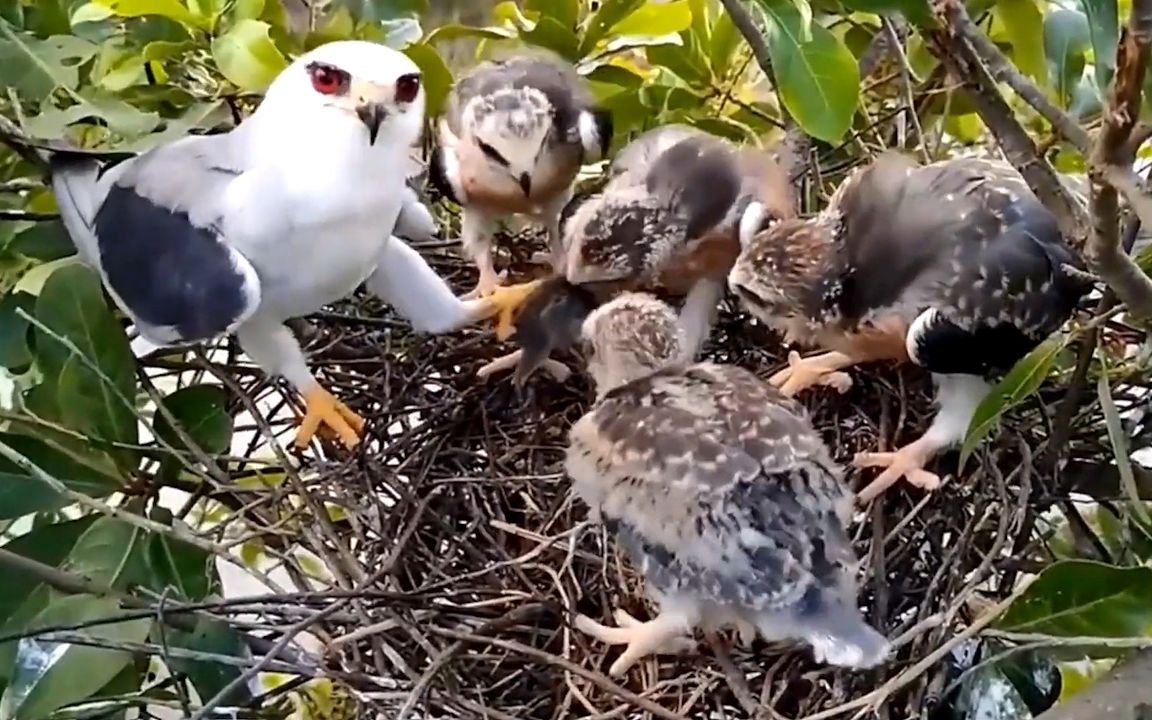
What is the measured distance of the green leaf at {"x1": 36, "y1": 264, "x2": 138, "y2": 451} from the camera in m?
0.94

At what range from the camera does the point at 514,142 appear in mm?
1158

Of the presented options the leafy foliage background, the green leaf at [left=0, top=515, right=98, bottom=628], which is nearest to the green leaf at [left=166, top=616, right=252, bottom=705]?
the leafy foliage background

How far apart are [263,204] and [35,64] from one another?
22 cm

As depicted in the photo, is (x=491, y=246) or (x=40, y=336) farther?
(x=491, y=246)

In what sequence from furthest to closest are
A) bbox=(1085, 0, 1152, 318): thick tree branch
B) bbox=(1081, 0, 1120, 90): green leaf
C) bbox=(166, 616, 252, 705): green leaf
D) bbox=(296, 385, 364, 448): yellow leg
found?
bbox=(296, 385, 364, 448): yellow leg, bbox=(166, 616, 252, 705): green leaf, bbox=(1081, 0, 1120, 90): green leaf, bbox=(1085, 0, 1152, 318): thick tree branch

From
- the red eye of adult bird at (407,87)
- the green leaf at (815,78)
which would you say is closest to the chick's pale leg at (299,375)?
the red eye of adult bird at (407,87)

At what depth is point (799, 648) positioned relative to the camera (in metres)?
0.87

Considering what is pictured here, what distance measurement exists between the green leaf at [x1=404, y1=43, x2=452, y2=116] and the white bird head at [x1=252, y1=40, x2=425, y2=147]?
4.4 inches

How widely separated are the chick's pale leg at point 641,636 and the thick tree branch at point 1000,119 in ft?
1.29

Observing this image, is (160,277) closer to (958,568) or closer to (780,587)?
(780,587)

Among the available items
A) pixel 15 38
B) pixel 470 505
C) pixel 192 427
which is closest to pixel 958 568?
pixel 470 505

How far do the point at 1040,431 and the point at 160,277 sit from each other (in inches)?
28.4

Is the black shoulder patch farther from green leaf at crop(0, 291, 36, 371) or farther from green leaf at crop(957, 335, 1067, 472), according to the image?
green leaf at crop(957, 335, 1067, 472)

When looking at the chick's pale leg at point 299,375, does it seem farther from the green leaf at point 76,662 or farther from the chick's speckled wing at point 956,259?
Result: the chick's speckled wing at point 956,259
